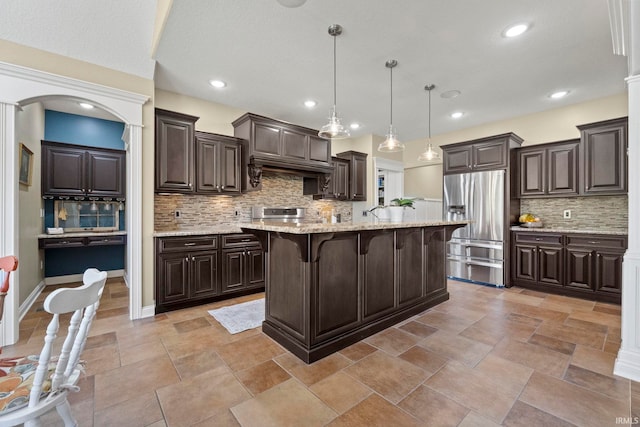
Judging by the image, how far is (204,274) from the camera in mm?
3586

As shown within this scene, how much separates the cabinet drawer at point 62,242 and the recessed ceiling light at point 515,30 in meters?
6.06

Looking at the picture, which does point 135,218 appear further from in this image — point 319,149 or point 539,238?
point 539,238

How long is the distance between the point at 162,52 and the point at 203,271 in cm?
253

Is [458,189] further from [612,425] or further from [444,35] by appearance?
[612,425]

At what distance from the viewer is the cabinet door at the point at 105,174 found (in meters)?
4.64

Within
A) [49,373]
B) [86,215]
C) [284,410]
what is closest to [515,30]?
[284,410]

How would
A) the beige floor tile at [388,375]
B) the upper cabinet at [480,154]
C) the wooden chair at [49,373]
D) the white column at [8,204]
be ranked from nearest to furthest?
the wooden chair at [49,373] < the beige floor tile at [388,375] < the white column at [8,204] < the upper cabinet at [480,154]

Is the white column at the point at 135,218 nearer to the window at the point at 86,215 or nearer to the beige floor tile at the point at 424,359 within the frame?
the window at the point at 86,215

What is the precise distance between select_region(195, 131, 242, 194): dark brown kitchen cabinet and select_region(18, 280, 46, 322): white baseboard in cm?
230

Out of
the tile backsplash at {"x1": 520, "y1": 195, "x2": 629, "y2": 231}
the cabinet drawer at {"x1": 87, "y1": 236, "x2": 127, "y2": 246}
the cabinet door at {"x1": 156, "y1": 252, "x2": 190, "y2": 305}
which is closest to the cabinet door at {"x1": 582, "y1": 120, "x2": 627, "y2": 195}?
the tile backsplash at {"x1": 520, "y1": 195, "x2": 629, "y2": 231}

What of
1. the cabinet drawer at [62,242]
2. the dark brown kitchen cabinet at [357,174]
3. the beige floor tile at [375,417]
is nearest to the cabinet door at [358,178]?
the dark brown kitchen cabinet at [357,174]

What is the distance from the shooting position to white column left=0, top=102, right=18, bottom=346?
249 cm

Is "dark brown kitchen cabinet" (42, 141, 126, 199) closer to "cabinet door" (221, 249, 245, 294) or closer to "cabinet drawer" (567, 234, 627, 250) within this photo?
"cabinet door" (221, 249, 245, 294)

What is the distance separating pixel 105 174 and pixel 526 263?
7070mm
